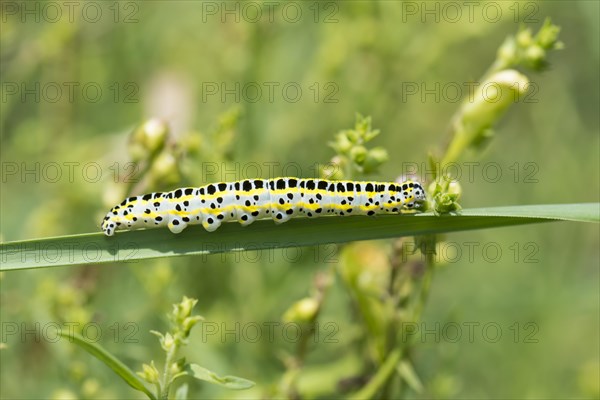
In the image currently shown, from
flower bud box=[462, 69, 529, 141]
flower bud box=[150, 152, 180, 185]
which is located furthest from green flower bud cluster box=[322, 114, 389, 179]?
flower bud box=[150, 152, 180, 185]

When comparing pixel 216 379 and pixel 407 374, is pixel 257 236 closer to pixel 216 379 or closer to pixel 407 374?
pixel 216 379

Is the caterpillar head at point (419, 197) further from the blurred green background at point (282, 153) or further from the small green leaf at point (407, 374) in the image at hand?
the blurred green background at point (282, 153)

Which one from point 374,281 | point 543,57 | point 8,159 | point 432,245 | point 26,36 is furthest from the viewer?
point 26,36

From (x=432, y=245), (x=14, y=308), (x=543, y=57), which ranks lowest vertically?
(x=14, y=308)

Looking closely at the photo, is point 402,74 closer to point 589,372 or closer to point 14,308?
point 589,372

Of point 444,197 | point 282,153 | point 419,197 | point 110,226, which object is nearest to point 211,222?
point 110,226

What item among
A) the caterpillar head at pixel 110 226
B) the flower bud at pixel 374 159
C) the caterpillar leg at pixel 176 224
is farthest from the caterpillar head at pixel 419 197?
the caterpillar head at pixel 110 226

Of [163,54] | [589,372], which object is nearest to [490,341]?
[589,372]

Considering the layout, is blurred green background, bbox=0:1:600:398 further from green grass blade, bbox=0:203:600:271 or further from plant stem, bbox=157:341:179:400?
plant stem, bbox=157:341:179:400
